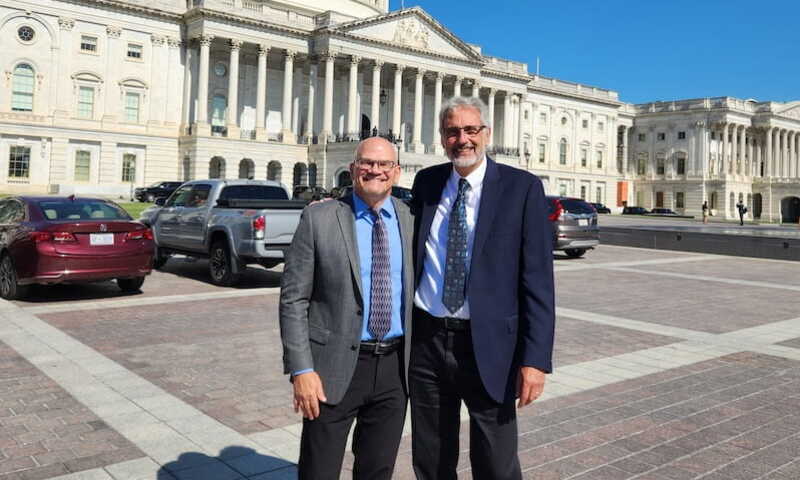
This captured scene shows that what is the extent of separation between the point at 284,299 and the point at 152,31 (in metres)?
56.5

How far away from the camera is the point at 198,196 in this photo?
15148mm

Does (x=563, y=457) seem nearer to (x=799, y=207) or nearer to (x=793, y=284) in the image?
(x=793, y=284)

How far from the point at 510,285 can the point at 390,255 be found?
60cm

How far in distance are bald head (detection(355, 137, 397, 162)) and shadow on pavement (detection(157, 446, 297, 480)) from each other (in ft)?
7.80

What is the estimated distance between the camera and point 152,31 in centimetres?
5334

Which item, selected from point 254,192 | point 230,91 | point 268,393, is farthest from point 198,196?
point 230,91

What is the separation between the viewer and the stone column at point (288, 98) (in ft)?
191

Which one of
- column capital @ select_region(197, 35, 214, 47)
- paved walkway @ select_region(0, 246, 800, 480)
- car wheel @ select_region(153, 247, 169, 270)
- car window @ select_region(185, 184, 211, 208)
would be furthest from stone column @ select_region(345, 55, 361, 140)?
paved walkway @ select_region(0, 246, 800, 480)

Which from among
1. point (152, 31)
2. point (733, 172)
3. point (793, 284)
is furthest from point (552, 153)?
point (793, 284)

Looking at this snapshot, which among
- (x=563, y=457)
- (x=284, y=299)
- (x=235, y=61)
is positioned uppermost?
(x=235, y=61)

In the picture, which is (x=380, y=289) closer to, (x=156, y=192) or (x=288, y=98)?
(x=156, y=192)

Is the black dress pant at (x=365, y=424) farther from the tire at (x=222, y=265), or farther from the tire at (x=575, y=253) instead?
the tire at (x=575, y=253)

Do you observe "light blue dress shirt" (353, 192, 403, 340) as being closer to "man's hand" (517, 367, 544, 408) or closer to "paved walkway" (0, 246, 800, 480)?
"man's hand" (517, 367, 544, 408)

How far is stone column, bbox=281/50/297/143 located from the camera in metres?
58.3
